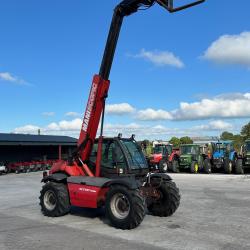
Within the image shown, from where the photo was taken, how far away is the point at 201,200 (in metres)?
14.6

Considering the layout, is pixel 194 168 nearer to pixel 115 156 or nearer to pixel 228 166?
pixel 228 166

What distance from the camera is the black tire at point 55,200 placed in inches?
435

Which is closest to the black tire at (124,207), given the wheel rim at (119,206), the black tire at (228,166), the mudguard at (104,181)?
the wheel rim at (119,206)

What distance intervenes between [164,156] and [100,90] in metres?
22.9

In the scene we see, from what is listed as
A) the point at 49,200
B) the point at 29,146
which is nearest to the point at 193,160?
the point at 29,146

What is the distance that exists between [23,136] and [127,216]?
33.2 metres

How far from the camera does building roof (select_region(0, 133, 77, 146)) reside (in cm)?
3643

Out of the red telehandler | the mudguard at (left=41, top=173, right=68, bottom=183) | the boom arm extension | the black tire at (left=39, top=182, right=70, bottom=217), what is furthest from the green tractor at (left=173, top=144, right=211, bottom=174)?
the black tire at (left=39, top=182, right=70, bottom=217)

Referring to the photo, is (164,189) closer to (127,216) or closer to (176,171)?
(127,216)

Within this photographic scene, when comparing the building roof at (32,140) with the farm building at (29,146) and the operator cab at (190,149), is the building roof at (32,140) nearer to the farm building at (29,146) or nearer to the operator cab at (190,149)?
the farm building at (29,146)

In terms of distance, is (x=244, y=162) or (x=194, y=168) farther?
(x=194, y=168)

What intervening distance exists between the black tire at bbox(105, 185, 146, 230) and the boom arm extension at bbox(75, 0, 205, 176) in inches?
55.3

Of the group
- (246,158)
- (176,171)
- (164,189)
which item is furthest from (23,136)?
(164,189)

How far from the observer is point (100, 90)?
448 inches
